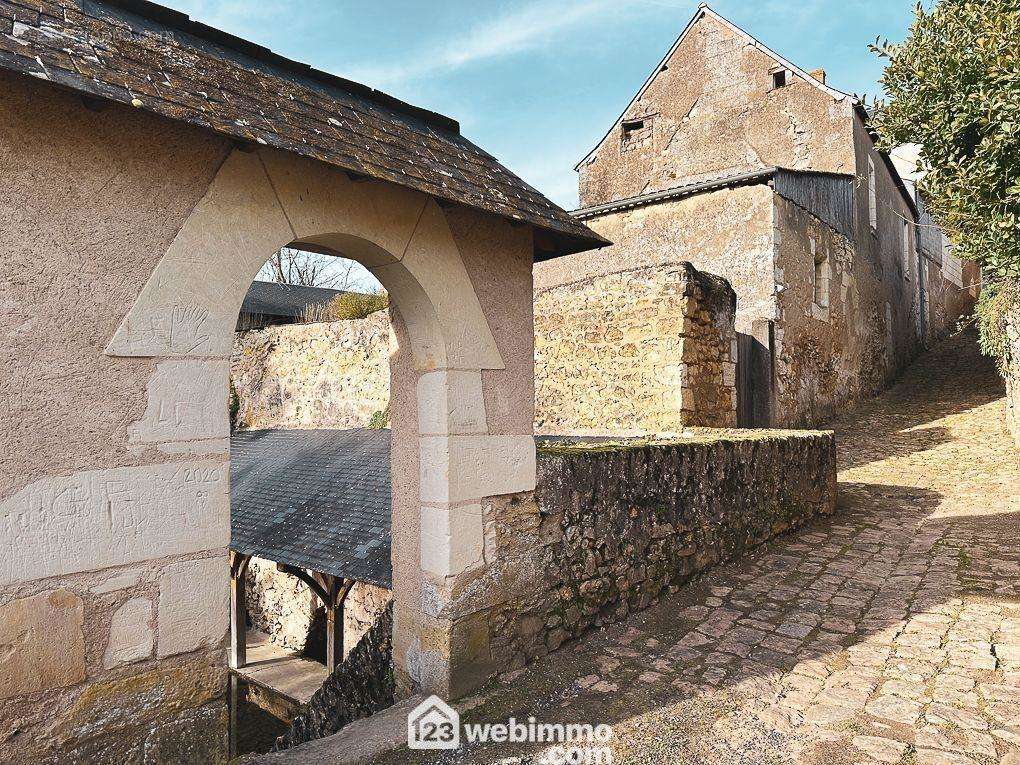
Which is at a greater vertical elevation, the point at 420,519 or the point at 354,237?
the point at 354,237

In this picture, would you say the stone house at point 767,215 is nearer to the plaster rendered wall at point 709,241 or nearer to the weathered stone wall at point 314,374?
the plaster rendered wall at point 709,241

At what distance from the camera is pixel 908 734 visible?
8.28 ft

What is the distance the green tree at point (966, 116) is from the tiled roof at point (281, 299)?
60.2 ft

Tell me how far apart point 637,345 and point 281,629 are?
8.08 metres

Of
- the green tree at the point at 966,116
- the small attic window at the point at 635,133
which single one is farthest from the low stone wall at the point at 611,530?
the small attic window at the point at 635,133

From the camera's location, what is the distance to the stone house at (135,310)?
5.83ft

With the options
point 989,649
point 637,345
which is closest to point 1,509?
point 989,649

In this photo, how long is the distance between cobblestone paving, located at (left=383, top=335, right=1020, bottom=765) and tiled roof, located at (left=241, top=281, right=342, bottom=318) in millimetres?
18366

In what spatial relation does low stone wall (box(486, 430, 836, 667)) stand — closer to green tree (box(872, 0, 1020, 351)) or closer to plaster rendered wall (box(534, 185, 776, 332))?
green tree (box(872, 0, 1020, 351))

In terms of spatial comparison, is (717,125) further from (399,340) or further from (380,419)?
(399,340)

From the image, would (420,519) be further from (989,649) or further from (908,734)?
(989,649)

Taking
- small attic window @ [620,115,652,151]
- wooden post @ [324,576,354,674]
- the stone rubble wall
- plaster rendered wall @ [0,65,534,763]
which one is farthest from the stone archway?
small attic window @ [620,115,652,151]

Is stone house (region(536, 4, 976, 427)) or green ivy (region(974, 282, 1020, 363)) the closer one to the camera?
green ivy (region(974, 282, 1020, 363))

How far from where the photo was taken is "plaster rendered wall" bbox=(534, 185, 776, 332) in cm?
925
